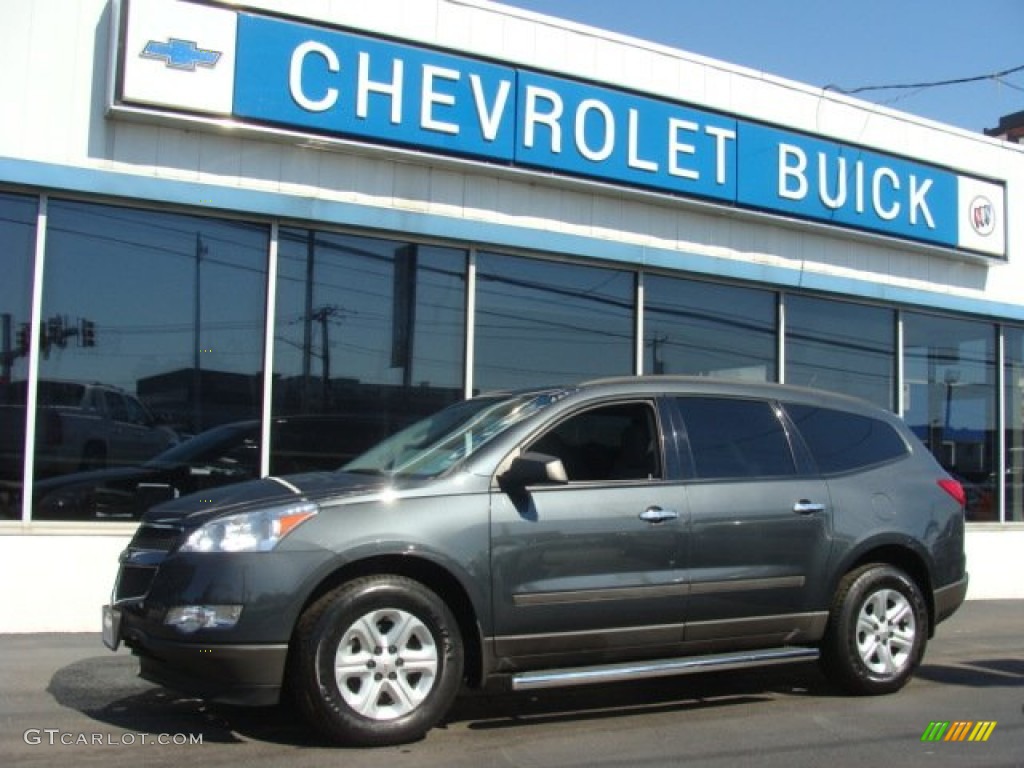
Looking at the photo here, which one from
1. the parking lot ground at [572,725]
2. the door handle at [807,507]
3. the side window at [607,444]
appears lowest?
the parking lot ground at [572,725]

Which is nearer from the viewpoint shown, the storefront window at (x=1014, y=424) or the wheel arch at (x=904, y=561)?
the wheel arch at (x=904, y=561)

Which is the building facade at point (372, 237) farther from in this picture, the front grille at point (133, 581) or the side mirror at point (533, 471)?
the side mirror at point (533, 471)

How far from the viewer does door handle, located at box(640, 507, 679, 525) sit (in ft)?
18.4

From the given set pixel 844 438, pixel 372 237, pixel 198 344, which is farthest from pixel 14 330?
pixel 844 438

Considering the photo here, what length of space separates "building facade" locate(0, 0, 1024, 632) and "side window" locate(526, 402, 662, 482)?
382 centimetres

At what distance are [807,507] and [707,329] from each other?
17.8ft

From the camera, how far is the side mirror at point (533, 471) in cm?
519

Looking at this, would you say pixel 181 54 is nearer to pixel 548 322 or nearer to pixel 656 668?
pixel 548 322

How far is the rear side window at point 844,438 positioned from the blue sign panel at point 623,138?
176 inches

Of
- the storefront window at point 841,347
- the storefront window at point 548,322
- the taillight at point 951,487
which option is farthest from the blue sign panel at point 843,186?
the taillight at point 951,487

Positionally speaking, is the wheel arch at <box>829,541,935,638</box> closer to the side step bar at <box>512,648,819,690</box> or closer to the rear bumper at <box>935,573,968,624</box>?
the rear bumper at <box>935,573,968,624</box>

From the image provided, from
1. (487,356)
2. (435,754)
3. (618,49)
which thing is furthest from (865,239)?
(435,754)

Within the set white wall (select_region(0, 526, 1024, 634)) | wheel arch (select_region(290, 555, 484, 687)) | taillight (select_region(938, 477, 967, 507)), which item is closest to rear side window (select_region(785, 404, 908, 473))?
taillight (select_region(938, 477, 967, 507))

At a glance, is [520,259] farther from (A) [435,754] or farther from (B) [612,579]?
(A) [435,754]
